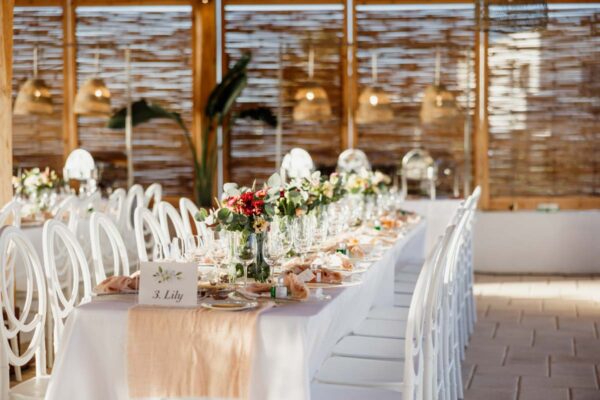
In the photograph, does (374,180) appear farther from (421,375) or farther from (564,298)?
(421,375)

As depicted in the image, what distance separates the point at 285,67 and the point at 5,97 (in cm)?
542

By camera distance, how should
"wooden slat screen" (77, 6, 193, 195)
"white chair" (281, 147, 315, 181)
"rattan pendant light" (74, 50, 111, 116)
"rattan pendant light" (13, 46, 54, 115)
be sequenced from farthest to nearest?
"wooden slat screen" (77, 6, 193, 195)
"rattan pendant light" (13, 46, 54, 115)
"rattan pendant light" (74, 50, 111, 116)
"white chair" (281, 147, 315, 181)

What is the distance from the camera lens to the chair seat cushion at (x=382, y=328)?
4.33m

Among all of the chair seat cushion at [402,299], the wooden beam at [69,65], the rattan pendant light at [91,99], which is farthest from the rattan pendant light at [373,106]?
the chair seat cushion at [402,299]

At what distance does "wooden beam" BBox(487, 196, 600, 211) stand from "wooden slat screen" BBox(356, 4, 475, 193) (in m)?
0.51

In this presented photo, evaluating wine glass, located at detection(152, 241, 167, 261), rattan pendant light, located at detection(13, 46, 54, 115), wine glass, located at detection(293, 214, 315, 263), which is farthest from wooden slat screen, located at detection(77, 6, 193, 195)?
wine glass, located at detection(152, 241, 167, 261)

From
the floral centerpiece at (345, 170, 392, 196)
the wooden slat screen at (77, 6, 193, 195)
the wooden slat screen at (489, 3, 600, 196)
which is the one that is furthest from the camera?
the wooden slat screen at (77, 6, 193, 195)

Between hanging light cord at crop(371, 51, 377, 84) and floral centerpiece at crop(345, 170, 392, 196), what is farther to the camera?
hanging light cord at crop(371, 51, 377, 84)

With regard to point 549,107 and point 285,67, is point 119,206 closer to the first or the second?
point 285,67

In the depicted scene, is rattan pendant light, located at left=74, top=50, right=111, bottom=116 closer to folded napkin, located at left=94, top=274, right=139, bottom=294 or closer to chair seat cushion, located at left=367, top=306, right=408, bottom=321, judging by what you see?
chair seat cushion, located at left=367, top=306, right=408, bottom=321

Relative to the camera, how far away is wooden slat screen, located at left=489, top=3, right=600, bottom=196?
9.88 m

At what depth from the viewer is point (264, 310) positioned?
3.27 metres

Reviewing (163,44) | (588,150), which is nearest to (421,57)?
(588,150)

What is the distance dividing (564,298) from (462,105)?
2.58 metres
